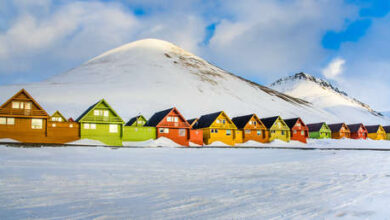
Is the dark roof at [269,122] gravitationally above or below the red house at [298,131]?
above

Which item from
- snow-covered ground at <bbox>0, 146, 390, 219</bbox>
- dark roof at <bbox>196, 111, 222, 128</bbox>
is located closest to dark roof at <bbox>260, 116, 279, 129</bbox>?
dark roof at <bbox>196, 111, 222, 128</bbox>

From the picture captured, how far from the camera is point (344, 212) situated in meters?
7.30

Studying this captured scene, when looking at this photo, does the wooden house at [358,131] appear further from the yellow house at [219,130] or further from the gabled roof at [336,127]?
the yellow house at [219,130]

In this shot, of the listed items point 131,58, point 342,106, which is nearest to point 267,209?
point 131,58

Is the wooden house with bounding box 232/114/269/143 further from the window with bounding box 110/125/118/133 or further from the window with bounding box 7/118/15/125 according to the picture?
the window with bounding box 7/118/15/125

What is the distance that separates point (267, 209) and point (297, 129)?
199ft

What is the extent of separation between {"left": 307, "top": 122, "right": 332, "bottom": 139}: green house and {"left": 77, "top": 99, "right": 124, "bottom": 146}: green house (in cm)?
5703

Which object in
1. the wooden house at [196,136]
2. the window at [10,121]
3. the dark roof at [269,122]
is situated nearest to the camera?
the window at [10,121]

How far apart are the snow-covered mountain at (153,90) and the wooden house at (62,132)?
4505cm

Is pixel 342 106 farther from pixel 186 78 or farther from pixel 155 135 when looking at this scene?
pixel 155 135

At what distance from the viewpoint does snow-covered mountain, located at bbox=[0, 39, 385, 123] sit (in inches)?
3986

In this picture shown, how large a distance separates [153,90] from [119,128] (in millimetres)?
77532

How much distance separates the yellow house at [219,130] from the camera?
176 feet

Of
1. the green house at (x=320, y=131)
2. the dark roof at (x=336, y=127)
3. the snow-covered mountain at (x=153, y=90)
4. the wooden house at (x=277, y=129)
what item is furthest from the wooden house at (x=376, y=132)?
the wooden house at (x=277, y=129)
